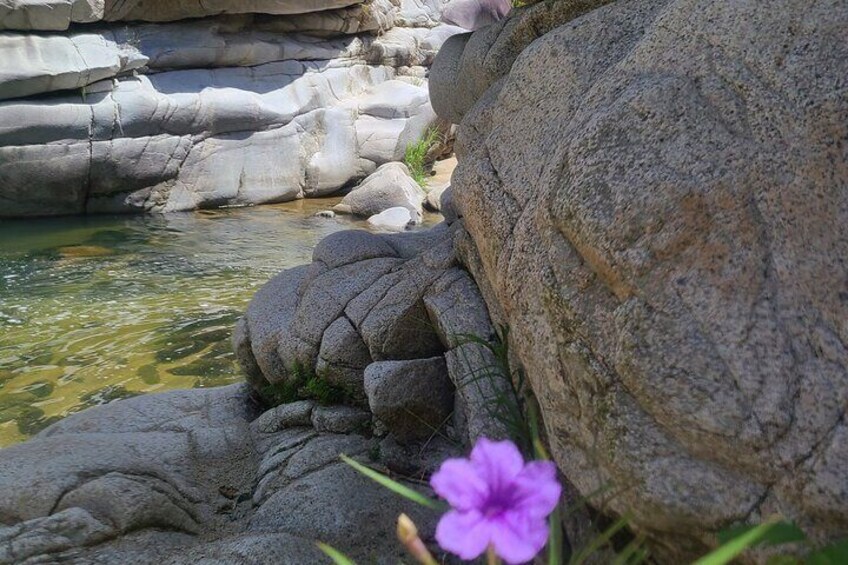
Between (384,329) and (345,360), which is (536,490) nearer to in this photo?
(384,329)

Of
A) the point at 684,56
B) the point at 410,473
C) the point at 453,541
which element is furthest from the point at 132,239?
the point at 453,541

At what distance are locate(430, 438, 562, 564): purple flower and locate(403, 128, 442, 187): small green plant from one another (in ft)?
48.9

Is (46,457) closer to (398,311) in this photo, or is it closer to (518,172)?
(398,311)

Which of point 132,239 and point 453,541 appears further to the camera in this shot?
point 132,239

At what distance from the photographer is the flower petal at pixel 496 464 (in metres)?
0.86

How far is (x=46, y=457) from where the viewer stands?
386cm

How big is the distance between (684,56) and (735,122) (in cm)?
31

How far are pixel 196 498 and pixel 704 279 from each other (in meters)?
2.79

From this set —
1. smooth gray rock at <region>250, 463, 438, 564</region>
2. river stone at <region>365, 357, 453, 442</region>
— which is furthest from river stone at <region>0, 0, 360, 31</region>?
smooth gray rock at <region>250, 463, 438, 564</region>

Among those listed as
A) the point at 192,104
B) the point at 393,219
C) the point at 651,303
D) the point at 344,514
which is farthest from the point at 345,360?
the point at 192,104

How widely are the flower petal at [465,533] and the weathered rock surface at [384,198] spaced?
12814 mm

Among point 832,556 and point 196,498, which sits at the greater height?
point 832,556

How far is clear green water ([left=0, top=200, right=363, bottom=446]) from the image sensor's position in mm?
6492

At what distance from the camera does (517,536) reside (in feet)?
2.67
